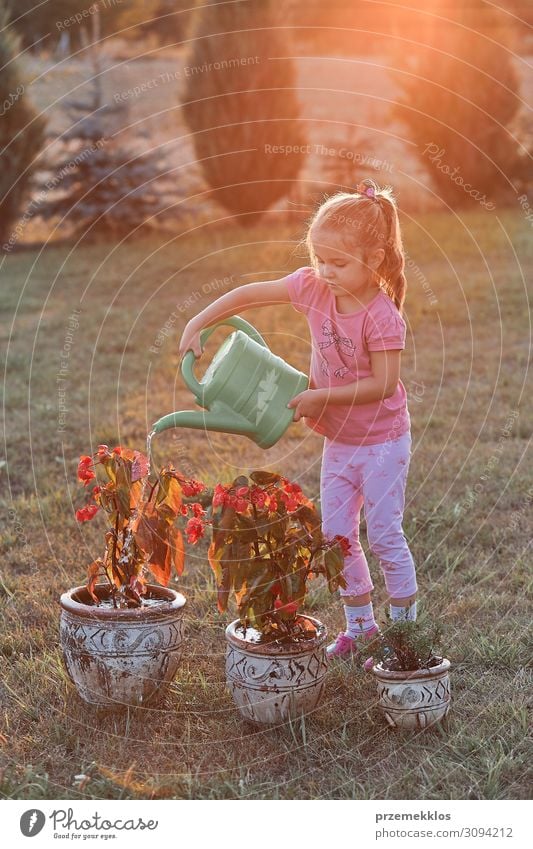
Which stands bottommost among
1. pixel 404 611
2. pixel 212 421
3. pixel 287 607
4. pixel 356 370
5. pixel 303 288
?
pixel 404 611

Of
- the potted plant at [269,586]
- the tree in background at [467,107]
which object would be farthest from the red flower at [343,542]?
the tree in background at [467,107]

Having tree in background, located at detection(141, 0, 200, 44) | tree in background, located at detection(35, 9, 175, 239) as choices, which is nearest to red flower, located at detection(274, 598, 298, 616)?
tree in background, located at detection(35, 9, 175, 239)

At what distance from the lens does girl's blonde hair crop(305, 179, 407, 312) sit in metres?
2.69

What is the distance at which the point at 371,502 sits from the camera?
2.90 m

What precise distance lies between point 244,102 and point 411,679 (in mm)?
8874

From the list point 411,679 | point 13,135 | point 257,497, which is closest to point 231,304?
point 257,497

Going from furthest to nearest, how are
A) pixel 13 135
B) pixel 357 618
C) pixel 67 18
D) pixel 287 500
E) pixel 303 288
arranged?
pixel 67 18 → pixel 13 135 → pixel 357 618 → pixel 303 288 → pixel 287 500

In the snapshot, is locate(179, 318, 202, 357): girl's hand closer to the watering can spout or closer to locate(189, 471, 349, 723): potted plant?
the watering can spout

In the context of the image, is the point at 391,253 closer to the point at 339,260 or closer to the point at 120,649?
the point at 339,260

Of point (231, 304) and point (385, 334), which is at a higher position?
point (231, 304)

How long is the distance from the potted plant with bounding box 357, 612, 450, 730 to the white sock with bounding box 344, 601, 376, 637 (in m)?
0.39

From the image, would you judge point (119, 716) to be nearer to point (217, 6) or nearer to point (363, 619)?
point (363, 619)

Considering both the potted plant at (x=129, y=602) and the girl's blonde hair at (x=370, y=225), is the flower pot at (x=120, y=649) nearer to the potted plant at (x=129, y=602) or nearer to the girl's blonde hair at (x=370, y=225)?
the potted plant at (x=129, y=602)
